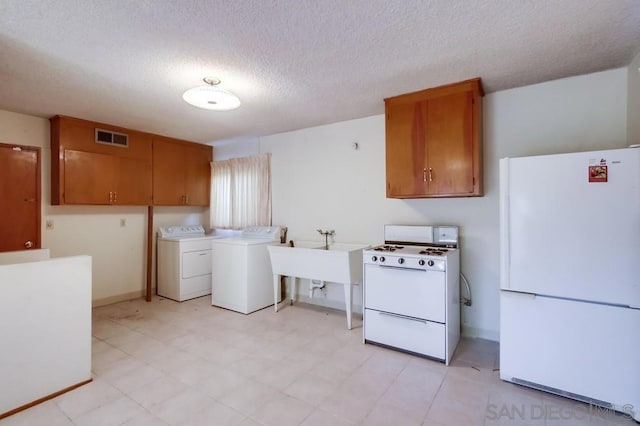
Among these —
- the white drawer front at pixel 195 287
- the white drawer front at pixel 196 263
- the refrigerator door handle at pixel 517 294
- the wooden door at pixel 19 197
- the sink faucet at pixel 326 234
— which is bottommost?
the white drawer front at pixel 195 287

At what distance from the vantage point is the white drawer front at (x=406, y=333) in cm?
259

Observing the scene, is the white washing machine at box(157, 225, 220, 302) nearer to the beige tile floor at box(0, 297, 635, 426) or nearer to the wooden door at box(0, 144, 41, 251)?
the beige tile floor at box(0, 297, 635, 426)

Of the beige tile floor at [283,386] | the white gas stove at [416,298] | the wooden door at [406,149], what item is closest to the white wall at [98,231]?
the beige tile floor at [283,386]

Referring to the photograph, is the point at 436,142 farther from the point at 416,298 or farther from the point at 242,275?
the point at 242,275

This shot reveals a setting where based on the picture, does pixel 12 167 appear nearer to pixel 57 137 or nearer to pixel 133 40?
pixel 57 137

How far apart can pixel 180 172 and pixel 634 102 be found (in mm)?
5286

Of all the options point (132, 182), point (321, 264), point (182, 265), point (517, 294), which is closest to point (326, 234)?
point (321, 264)

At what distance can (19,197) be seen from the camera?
3500 millimetres

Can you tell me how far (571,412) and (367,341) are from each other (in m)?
1.52

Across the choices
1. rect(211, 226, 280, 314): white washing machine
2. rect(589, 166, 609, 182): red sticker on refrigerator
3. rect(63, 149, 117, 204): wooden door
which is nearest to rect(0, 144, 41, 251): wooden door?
rect(63, 149, 117, 204): wooden door

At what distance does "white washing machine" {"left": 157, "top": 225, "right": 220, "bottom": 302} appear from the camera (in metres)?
4.39

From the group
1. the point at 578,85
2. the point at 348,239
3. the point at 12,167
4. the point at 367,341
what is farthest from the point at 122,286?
the point at 578,85

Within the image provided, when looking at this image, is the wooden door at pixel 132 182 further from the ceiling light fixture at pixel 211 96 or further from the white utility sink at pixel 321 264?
the ceiling light fixture at pixel 211 96

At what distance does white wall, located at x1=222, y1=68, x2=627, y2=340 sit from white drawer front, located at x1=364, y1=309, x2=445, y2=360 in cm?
76
